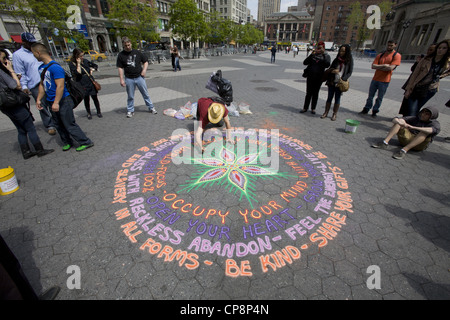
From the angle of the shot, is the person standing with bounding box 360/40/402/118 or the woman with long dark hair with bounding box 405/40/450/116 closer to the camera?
the woman with long dark hair with bounding box 405/40/450/116

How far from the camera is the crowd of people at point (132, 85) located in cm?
418

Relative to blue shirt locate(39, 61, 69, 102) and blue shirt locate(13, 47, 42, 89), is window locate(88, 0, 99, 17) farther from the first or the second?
blue shirt locate(39, 61, 69, 102)

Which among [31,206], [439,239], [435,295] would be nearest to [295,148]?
[439,239]

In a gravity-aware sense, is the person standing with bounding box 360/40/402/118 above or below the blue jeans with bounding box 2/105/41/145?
above

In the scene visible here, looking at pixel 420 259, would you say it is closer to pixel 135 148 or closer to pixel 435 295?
pixel 435 295

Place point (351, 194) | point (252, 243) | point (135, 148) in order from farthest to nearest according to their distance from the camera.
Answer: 1. point (135, 148)
2. point (351, 194)
3. point (252, 243)

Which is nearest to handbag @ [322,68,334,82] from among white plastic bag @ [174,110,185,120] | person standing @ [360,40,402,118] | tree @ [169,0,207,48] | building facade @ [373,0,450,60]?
person standing @ [360,40,402,118]

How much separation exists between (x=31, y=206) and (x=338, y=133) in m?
7.14

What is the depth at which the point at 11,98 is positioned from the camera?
382cm

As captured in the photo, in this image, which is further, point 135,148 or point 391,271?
point 135,148

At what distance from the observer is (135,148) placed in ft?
16.8

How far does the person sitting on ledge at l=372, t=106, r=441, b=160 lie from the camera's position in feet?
14.8

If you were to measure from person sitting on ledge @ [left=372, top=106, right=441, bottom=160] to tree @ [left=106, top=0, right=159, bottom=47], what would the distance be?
18.1 metres
